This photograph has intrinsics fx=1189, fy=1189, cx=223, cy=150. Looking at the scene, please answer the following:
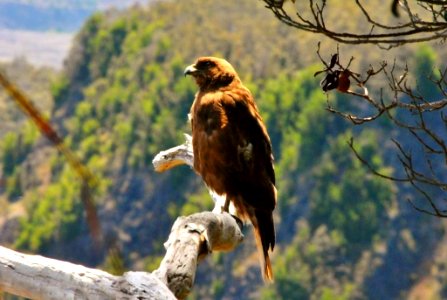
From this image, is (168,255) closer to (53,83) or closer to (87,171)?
(87,171)

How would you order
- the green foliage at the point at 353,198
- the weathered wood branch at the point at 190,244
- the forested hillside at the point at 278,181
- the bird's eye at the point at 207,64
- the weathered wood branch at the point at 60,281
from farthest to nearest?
the green foliage at the point at 353,198 → the forested hillside at the point at 278,181 → the bird's eye at the point at 207,64 → the weathered wood branch at the point at 190,244 → the weathered wood branch at the point at 60,281

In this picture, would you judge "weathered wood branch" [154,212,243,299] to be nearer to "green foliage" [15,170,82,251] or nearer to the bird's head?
the bird's head

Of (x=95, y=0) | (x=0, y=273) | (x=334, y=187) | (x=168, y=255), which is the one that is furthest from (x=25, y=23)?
(x=334, y=187)

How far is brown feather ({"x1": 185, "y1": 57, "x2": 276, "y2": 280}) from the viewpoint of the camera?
623 centimetres

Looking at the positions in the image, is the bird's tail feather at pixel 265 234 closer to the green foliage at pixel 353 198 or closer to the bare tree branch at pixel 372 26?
Result: the bare tree branch at pixel 372 26

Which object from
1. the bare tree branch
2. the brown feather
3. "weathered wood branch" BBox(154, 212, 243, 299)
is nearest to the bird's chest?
the brown feather

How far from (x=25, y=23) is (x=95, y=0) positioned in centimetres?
23

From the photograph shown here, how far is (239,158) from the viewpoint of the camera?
20.8 feet

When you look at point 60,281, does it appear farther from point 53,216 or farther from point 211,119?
point 53,216

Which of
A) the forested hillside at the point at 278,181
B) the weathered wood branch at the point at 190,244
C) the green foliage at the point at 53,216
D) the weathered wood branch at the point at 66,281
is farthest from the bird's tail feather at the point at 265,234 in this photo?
the green foliage at the point at 53,216

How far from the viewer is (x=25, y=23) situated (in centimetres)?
312

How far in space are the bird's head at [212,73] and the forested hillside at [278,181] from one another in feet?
135

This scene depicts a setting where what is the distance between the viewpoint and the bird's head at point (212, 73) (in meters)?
6.62

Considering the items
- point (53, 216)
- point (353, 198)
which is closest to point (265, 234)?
point (353, 198)
